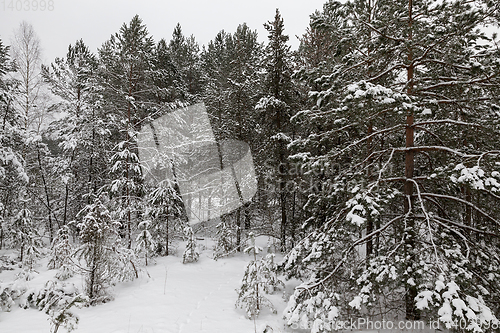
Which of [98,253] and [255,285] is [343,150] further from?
[98,253]

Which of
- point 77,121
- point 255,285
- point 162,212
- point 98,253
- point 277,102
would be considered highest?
point 277,102

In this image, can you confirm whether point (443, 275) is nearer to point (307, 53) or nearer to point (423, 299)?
point (423, 299)

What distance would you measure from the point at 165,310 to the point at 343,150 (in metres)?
5.60

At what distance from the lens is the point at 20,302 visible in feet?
21.0

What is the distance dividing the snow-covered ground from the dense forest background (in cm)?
81

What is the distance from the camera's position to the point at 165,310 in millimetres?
6336

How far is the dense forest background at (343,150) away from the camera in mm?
4746

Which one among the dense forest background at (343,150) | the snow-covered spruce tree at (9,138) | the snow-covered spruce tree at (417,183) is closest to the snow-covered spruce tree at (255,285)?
the dense forest background at (343,150)

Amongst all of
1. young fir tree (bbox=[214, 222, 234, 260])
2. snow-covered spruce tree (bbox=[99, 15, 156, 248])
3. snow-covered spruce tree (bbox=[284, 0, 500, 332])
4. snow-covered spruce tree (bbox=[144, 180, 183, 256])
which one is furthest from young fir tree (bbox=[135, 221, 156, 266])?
snow-covered spruce tree (bbox=[284, 0, 500, 332])

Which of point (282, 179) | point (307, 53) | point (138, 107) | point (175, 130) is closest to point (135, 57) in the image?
point (138, 107)

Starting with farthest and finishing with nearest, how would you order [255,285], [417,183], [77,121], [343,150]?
1. [77,121]
2. [255,285]
3. [343,150]
4. [417,183]

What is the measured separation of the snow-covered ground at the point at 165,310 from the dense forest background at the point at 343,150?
32.0 inches

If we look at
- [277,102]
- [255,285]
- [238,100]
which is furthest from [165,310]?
[238,100]

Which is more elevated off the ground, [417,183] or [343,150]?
[343,150]
